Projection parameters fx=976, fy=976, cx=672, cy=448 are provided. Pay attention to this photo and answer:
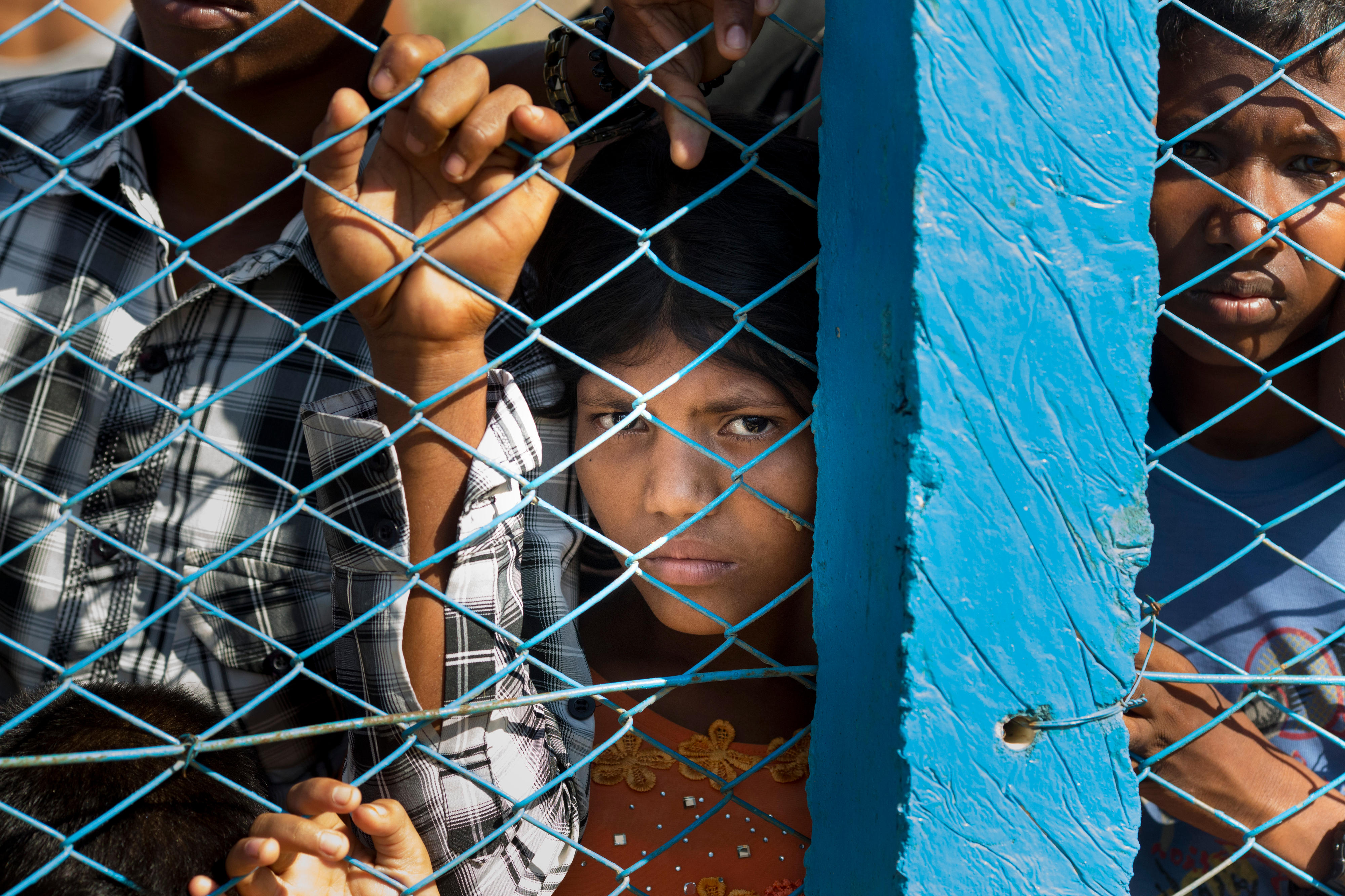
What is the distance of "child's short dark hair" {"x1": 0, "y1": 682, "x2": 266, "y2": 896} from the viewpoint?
44.5 inches

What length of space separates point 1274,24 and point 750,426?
1.04 m

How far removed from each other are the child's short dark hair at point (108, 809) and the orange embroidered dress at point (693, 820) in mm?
478

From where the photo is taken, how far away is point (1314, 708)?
5.14 feet

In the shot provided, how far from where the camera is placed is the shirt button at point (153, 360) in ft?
5.09

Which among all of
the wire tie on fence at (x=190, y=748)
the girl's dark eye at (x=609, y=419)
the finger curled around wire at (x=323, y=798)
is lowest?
the finger curled around wire at (x=323, y=798)

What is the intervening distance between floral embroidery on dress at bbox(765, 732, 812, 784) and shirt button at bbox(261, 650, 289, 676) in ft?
2.42

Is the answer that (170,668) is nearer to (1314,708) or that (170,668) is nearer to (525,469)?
(525,469)

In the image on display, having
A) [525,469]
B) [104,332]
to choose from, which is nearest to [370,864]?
[525,469]

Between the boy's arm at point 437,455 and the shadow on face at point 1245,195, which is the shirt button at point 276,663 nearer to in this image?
the boy's arm at point 437,455

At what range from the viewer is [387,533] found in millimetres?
1172

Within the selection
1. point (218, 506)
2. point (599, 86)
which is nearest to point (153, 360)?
point (218, 506)

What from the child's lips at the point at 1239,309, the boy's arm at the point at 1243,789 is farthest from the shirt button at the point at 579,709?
the child's lips at the point at 1239,309

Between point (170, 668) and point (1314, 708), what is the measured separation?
1.80m

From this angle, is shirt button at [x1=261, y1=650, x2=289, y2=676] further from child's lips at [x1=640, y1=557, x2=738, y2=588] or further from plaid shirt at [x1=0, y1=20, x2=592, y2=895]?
child's lips at [x1=640, y1=557, x2=738, y2=588]
